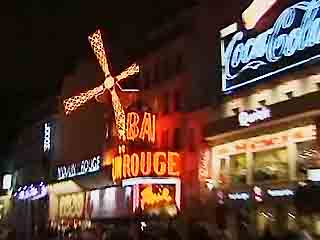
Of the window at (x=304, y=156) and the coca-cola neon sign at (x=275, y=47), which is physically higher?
the coca-cola neon sign at (x=275, y=47)

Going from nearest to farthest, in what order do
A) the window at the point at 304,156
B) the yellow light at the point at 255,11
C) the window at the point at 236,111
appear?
the window at the point at 304,156
the yellow light at the point at 255,11
the window at the point at 236,111

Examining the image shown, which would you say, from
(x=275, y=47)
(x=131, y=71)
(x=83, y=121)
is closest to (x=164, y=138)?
(x=131, y=71)

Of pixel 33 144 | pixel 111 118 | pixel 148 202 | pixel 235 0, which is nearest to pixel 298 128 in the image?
pixel 235 0

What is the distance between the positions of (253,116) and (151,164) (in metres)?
8.27

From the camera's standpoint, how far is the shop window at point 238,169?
26.4 meters

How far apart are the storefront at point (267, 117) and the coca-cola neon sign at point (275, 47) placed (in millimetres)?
28

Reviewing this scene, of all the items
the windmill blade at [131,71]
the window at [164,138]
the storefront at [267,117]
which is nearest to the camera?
the storefront at [267,117]

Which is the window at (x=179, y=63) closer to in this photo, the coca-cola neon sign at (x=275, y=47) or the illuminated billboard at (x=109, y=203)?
the coca-cola neon sign at (x=275, y=47)

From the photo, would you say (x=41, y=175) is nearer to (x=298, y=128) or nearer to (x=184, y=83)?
(x=184, y=83)

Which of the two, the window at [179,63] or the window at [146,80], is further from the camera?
the window at [146,80]

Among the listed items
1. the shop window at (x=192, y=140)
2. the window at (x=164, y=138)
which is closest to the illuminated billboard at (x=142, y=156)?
the window at (x=164, y=138)

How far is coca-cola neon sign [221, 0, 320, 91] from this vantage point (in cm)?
2220

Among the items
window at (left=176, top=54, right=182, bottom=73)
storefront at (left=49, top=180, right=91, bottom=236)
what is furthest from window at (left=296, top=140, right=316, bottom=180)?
storefront at (left=49, top=180, right=91, bottom=236)

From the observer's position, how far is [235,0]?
27391mm
